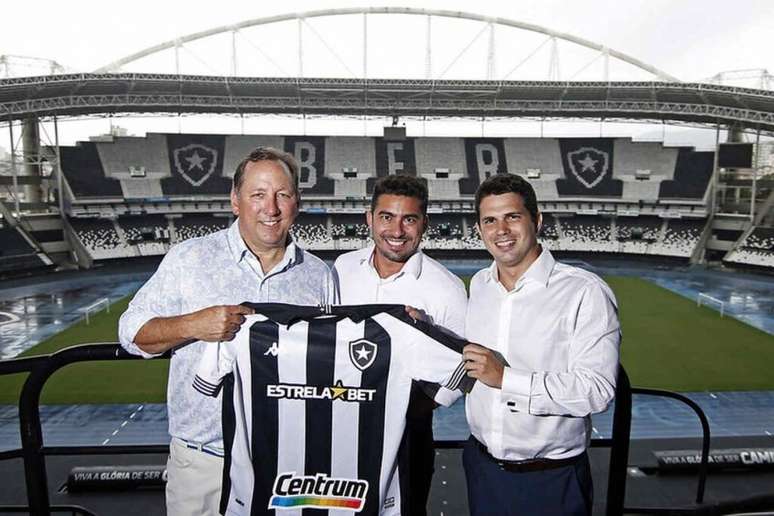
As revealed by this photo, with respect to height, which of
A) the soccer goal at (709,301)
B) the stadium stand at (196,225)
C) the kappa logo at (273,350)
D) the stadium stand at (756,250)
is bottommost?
the soccer goal at (709,301)

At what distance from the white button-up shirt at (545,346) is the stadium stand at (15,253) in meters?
34.0

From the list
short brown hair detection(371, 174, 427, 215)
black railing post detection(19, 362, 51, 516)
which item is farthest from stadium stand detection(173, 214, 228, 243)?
black railing post detection(19, 362, 51, 516)

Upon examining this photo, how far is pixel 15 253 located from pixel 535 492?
36.3 m

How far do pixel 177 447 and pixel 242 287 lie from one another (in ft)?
2.87

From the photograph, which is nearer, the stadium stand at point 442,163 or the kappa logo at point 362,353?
the kappa logo at point 362,353

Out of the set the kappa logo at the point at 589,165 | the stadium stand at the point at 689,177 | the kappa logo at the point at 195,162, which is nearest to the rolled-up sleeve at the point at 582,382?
the kappa logo at the point at 195,162

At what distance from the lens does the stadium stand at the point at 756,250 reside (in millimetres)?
32375

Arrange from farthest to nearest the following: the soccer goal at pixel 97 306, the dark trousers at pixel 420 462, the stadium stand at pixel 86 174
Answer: the stadium stand at pixel 86 174
the soccer goal at pixel 97 306
the dark trousers at pixel 420 462

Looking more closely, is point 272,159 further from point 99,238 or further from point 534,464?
point 99,238

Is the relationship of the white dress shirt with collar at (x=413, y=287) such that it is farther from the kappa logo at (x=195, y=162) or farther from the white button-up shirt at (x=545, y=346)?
the kappa logo at (x=195, y=162)

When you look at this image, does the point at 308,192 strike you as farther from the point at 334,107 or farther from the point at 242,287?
the point at 242,287

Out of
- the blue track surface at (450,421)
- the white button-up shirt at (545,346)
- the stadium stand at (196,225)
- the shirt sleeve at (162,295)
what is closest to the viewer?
the white button-up shirt at (545,346)

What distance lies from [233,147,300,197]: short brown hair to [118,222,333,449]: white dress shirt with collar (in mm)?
267

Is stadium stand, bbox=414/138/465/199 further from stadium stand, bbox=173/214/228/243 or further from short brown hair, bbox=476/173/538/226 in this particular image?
short brown hair, bbox=476/173/538/226
